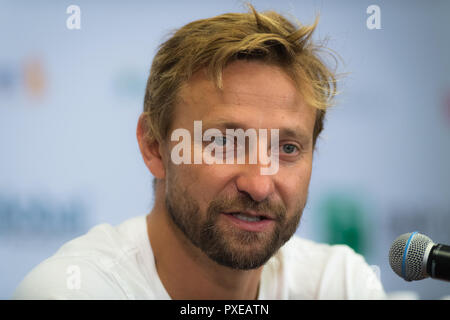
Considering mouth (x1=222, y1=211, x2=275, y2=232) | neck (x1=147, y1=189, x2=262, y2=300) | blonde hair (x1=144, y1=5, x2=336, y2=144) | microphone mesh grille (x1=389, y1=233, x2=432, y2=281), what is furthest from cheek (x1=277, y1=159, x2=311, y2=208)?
microphone mesh grille (x1=389, y1=233, x2=432, y2=281)

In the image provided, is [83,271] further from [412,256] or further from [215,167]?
[412,256]

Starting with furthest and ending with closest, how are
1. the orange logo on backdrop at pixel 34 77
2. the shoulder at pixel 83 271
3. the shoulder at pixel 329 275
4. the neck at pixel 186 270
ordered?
the orange logo on backdrop at pixel 34 77 → the shoulder at pixel 329 275 → the neck at pixel 186 270 → the shoulder at pixel 83 271

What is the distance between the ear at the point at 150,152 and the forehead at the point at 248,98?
0.77ft

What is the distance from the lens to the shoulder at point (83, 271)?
4.69 ft

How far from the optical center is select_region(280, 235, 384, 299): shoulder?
198 cm

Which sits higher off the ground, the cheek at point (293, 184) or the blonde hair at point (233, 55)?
the blonde hair at point (233, 55)

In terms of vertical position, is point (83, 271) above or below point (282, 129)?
below

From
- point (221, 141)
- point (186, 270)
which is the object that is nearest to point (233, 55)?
point (221, 141)

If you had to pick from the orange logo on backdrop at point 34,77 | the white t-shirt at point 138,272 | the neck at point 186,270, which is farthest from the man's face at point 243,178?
the orange logo on backdrop at point 34,77

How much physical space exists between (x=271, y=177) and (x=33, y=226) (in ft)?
6.79

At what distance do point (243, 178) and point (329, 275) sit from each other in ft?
2.69

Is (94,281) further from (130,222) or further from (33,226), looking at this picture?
(33,226)

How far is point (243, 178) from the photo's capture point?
146 centimetres

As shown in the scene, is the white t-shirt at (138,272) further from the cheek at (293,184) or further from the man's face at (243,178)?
the cheek at (293,184)
